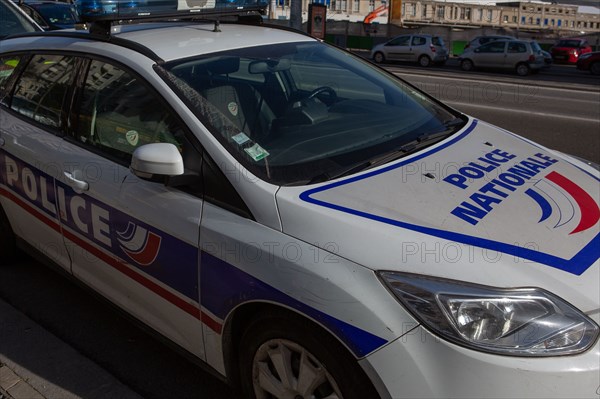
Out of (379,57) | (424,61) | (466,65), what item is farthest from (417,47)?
(466,65)

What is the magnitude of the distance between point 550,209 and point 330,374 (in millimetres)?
1078

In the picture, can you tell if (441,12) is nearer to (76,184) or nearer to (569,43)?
(569,43)

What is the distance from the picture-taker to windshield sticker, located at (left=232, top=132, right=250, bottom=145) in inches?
96.9

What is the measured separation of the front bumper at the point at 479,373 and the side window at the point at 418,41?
93.1ft

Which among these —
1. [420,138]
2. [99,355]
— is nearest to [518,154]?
[420,138]

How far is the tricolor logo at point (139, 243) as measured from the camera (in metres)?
2.51

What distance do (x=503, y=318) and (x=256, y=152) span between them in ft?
3.83

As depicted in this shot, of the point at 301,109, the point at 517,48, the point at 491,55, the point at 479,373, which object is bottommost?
the point at 491,55

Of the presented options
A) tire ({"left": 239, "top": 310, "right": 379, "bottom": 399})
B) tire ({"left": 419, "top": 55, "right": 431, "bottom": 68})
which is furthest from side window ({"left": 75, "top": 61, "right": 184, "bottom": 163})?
tire ({"left": 419, "top": 55, "right": 431, "bottom": 68})

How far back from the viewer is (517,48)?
25.2m

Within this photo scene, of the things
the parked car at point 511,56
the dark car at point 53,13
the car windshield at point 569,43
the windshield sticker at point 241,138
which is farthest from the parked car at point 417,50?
the windshield sticker at point 241,138

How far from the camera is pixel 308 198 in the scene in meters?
2.17

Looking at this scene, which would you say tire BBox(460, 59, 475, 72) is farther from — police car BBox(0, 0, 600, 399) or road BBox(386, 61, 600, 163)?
police car BBox(0, 0, 600, 399)

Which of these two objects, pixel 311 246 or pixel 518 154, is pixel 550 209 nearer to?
pixel 518 154
